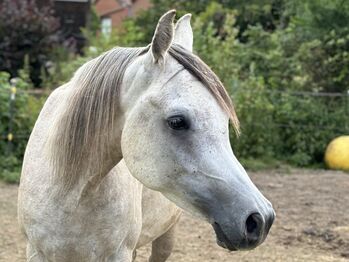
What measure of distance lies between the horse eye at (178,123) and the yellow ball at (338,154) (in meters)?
7.71

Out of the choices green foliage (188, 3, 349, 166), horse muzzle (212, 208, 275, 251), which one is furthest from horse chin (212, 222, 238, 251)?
green foliage (188, 3, 349, 166)

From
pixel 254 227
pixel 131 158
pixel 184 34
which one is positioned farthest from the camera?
pixel 184 34

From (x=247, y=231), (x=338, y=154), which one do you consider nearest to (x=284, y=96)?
(x=338, y=154)

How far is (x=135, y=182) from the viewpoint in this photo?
2.46 metres

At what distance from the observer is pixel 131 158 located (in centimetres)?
198

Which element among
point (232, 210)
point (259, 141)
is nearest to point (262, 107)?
point (259, 141)

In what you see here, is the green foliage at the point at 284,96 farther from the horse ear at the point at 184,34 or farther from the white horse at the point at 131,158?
the white horse at the point at 131,158

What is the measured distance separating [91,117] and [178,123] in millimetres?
417

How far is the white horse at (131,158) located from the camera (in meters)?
1.82

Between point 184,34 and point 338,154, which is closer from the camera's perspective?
point 184,34

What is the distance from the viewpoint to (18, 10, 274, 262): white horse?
5.96 feet

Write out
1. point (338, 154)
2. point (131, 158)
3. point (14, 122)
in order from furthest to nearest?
point (338, 154)
point (14, 122)
point (131, 158)

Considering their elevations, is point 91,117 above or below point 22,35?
Result: above

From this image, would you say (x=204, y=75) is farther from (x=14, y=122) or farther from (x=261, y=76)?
(x=261, y=76)
